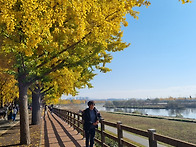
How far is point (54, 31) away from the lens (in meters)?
8.16

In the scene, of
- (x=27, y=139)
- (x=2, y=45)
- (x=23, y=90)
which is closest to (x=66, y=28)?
(x=2, y=45)

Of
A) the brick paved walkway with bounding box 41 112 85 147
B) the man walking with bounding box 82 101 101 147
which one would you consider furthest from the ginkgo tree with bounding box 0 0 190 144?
the man walking with bounding box 82 101 101 147

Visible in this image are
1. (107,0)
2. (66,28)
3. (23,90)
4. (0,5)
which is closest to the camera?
(0,5)

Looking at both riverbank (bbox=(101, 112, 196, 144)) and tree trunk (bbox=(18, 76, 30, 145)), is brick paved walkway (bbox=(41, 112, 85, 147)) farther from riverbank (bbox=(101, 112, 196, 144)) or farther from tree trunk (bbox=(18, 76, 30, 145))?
riverbank (bbox=(101, 112, 196, 144))

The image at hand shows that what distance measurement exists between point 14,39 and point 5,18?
193 cm

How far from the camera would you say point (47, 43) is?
8289 mm

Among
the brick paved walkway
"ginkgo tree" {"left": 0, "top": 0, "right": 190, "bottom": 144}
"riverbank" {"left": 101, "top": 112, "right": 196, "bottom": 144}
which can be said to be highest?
"ginkgo tree" {"left": 0, "top": 0, "right": 190, "bottom": 144}

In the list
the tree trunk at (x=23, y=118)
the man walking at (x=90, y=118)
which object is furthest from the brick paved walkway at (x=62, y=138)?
the man walking at (x=90, y=118)

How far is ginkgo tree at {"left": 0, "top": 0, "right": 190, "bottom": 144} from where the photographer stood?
623 cm

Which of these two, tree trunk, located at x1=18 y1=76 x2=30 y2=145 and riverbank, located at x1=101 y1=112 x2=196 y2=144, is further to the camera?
Answer: riverbank, located at x1=101 y1=112 x2=196 y2=144

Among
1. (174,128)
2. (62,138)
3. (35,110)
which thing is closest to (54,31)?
(62,138)

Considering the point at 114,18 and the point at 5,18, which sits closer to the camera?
the point at 5,18

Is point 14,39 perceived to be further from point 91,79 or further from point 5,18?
point 91,79

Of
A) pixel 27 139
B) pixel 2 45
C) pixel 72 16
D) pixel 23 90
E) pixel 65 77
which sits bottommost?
pixel 27 139
